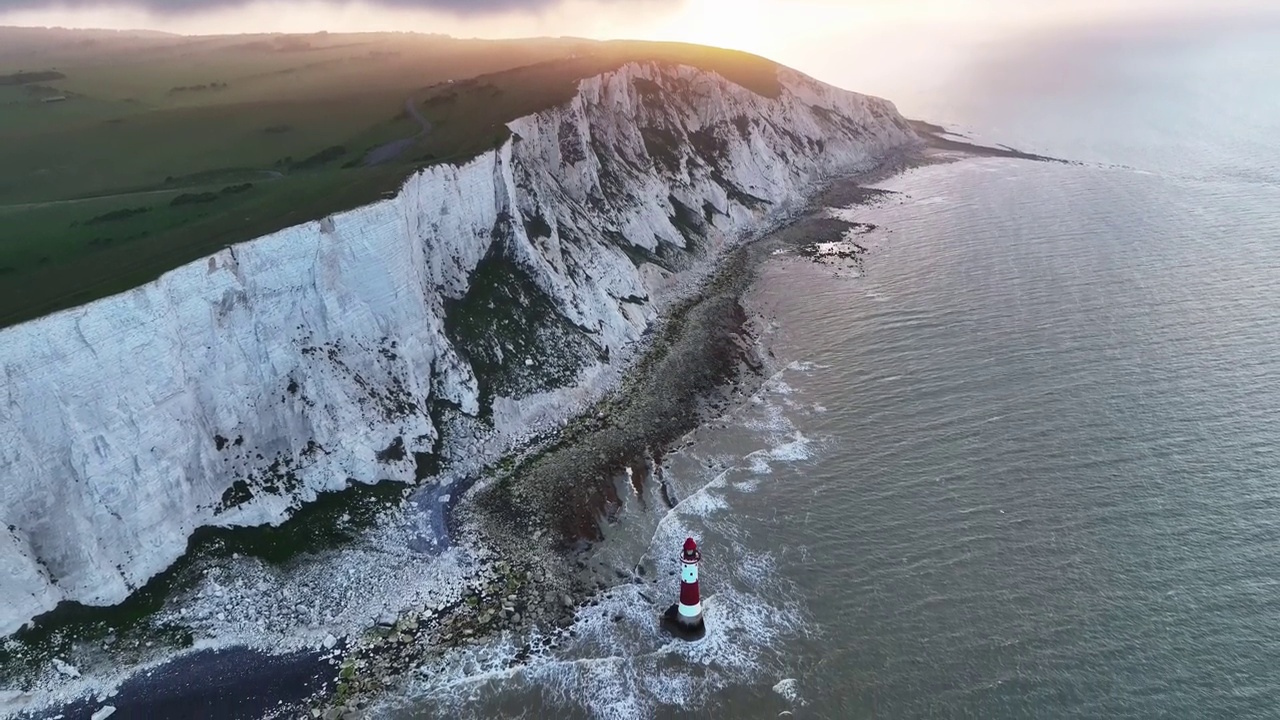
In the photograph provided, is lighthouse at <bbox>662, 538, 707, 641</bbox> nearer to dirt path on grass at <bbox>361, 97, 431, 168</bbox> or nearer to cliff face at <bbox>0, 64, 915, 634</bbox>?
cliff face at <bbox>0, 64, 915, 634</bbox>

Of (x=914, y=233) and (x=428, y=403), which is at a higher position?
(x=914, y=233)

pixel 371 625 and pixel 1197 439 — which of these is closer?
pixel 371 625

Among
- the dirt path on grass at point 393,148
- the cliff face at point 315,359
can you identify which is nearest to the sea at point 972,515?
the cliff face at point 315,359

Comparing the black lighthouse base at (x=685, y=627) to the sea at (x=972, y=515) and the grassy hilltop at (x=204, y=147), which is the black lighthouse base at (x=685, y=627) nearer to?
the sea at (x=972, y=515)

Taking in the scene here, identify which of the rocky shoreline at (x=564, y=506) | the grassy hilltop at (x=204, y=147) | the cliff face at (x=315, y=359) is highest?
Answer: the grassy hilltop at (x=204, y=147)

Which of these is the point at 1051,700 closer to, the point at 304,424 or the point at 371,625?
the point at 371,625

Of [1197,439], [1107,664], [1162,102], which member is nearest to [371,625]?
[1107,664]
